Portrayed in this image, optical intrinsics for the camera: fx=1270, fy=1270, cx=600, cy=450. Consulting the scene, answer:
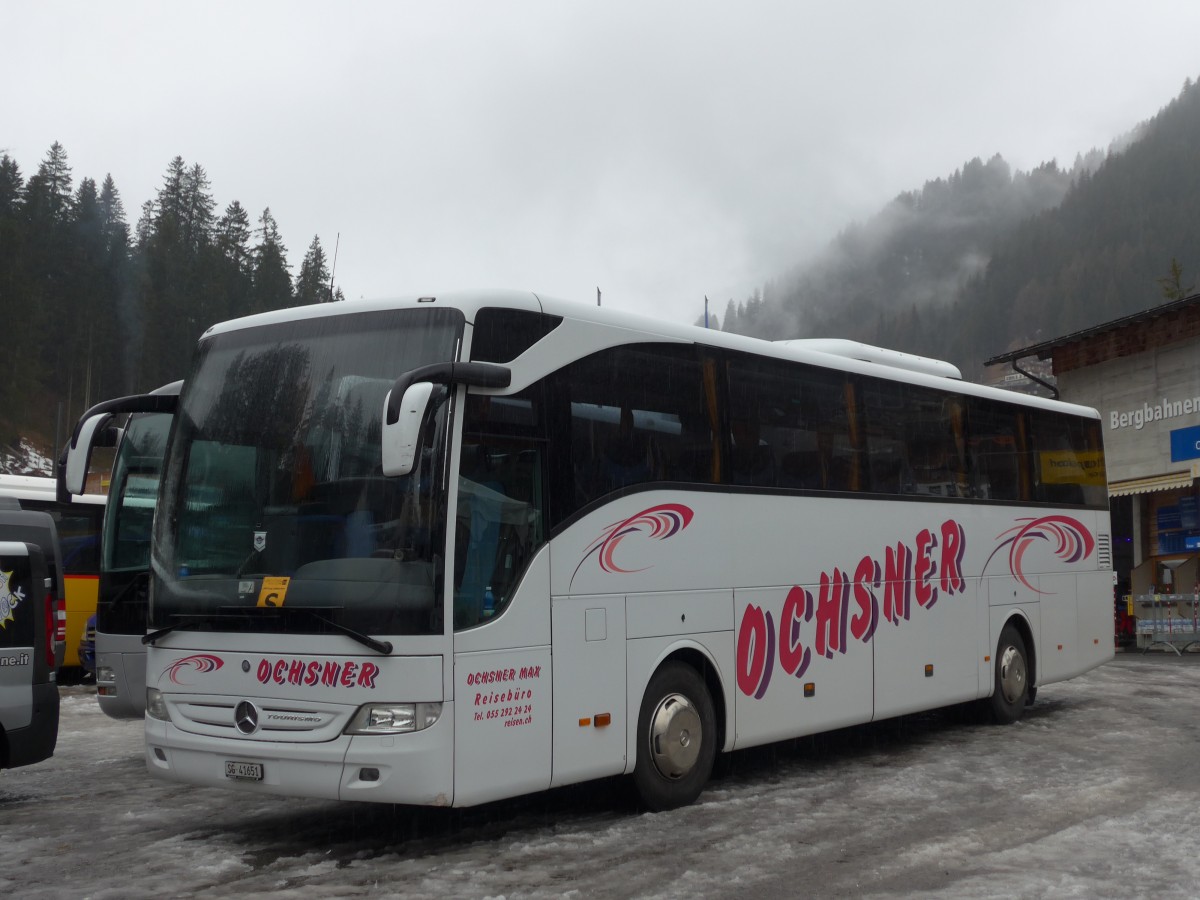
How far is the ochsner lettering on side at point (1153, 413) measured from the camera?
87.3 feet

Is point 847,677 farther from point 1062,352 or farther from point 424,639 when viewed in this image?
point 1062,352

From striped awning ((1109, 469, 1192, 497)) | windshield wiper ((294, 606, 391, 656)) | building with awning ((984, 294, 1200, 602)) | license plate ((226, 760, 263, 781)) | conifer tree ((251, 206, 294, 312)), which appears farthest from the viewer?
conifer tree ((251, 206, 294, 312))

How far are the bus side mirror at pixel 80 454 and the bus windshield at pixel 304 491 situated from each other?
19.0 inches

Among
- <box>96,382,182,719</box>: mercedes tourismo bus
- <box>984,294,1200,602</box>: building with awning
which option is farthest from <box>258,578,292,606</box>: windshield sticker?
<box>984,294,1200,602</box>: building with awning

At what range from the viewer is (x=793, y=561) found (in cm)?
1024

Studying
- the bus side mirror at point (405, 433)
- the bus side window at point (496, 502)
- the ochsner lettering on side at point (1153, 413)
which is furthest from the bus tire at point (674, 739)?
the ochsner lettering on side at point (1153, 413)

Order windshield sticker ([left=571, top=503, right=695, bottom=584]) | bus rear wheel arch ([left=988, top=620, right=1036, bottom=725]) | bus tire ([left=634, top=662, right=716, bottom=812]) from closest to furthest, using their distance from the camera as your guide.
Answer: windshield sticker ([left=571, top=503, right=695, bottom=584])
bus tire ([left=634, top=662, right=716, bottom=812])
bus rear wheel arch ([left=988, top=620, right=1036, bottom=725])

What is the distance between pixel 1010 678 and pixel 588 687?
7132 mm

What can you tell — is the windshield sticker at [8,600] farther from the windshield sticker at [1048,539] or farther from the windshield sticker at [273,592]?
the windshield sticker at [1048,539]

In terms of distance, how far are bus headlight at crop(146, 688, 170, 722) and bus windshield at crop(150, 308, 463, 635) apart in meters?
0.44

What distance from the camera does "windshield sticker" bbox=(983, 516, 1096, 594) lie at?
13617 millimetres

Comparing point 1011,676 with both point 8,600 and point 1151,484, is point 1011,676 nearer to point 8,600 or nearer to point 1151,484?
point 8,600

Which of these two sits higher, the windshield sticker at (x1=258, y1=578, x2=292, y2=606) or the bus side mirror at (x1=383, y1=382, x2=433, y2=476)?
the bus side mirror at (x1=383, y1=382, x2=433, y2=476)

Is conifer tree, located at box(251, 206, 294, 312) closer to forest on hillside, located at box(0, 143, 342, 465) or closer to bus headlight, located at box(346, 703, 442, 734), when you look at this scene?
forest on hillside, located at box(0, 143, 342, 465)
